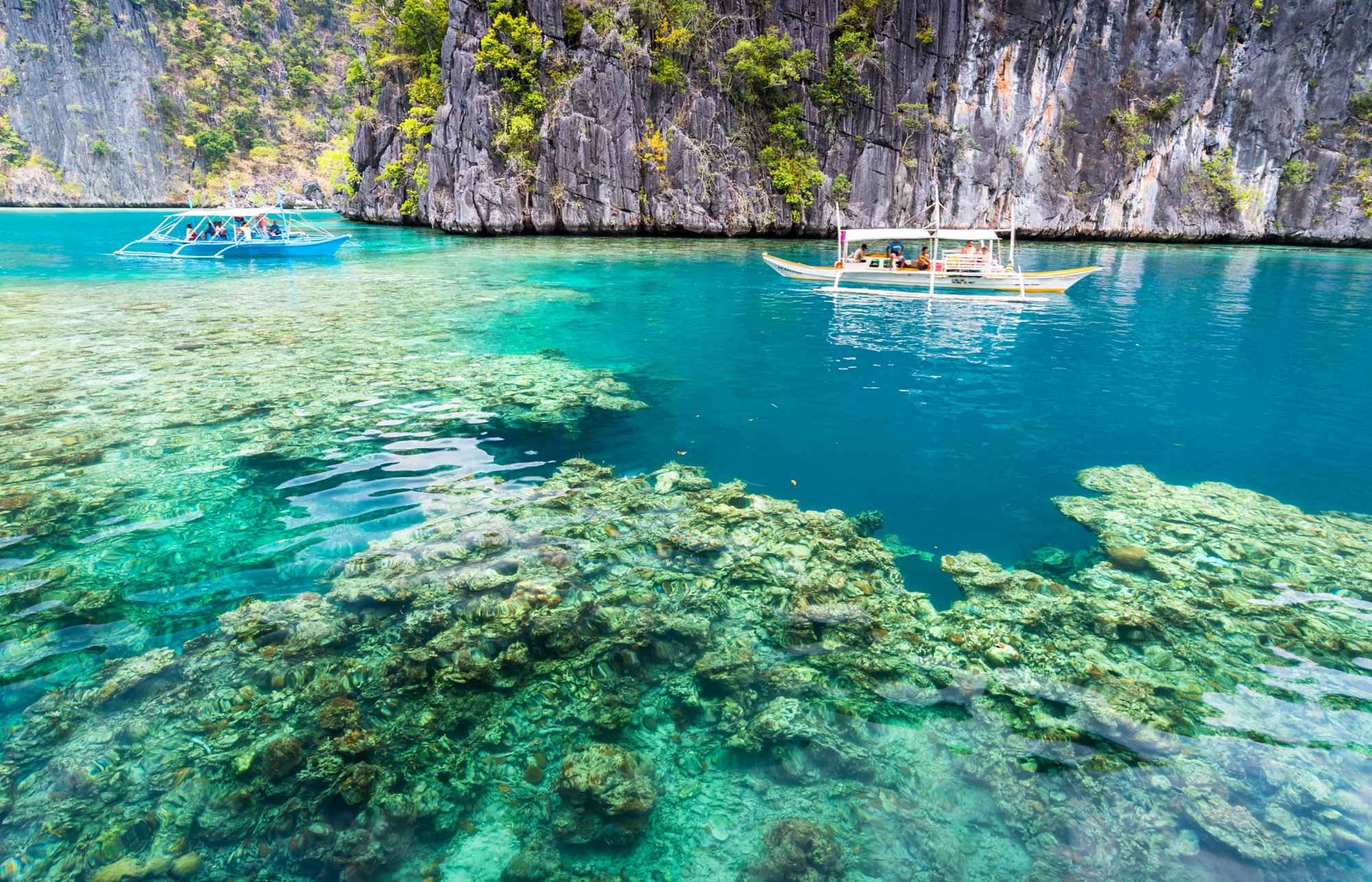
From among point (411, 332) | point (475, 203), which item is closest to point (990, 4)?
point (475, 203)

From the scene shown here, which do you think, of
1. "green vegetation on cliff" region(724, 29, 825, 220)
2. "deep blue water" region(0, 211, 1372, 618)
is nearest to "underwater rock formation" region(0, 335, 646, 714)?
"deep blue water" region(0, 211, 1372, 618)

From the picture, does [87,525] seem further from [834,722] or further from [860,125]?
[860,125]

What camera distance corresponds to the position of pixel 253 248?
29.2 meters

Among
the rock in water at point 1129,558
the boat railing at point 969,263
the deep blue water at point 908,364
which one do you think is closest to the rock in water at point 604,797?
the deep blue water at point 908,364

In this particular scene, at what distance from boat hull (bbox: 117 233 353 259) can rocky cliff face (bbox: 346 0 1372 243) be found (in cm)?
1386

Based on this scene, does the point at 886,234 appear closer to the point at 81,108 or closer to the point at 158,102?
the point at 81,108

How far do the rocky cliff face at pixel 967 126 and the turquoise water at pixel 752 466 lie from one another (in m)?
24.0

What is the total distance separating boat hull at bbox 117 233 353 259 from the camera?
29125 mm

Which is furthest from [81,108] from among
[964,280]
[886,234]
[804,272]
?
[964,280]

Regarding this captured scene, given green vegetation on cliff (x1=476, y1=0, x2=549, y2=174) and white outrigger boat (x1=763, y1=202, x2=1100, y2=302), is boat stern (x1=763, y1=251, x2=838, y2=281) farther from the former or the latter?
green vegetation on cliff (x1=476, y1=0, x2=549, y2=174)

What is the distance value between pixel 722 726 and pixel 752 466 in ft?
15.1

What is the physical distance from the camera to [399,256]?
32031mm

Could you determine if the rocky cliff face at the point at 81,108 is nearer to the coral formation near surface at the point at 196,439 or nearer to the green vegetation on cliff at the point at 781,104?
the green vegetation on cliff at the point at 781,104

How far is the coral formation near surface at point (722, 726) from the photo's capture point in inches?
137
